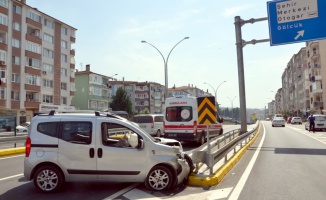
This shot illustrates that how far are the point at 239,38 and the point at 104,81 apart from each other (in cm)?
6215

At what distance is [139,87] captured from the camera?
106 metres

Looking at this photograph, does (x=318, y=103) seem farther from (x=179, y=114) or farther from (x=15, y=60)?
(x=179, y=114)

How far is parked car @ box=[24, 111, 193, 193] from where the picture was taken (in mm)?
6828

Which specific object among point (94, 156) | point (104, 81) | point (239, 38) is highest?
point (104, 81)

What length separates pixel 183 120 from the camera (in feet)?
53.5

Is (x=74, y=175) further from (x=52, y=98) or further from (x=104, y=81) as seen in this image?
(x=104, y=81)

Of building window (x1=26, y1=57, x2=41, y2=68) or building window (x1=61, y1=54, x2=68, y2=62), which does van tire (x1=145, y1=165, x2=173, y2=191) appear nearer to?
building window (x1=26, y1=57, x2=41, y2=68)

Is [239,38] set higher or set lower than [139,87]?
lower

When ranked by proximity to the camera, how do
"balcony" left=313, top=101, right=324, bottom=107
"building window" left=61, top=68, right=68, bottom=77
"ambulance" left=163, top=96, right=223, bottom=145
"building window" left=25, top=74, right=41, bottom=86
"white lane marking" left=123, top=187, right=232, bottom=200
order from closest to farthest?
"white lane marking" left=123, top=187, right=232, bottom=200 < "ambulance" left=163, top=96, right=223, bottom=145 < "building window" left=25, top=74, right=41, bottom=86 < "building window" left=61, top=68, right=68, bottom=77 < "balcony" left=313, top=101, right=324, bottom=107

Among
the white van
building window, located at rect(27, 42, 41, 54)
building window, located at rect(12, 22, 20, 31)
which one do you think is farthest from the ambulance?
building window, located at rect(27, 42, 41, 54)

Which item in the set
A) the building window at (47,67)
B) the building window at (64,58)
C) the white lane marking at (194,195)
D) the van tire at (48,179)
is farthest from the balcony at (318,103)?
the van tire at (48,179)

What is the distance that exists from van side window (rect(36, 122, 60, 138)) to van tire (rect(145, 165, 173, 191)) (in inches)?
90.0

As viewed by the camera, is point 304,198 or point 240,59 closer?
point 304,198

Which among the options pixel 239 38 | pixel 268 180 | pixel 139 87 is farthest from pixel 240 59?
pixel 139 87
